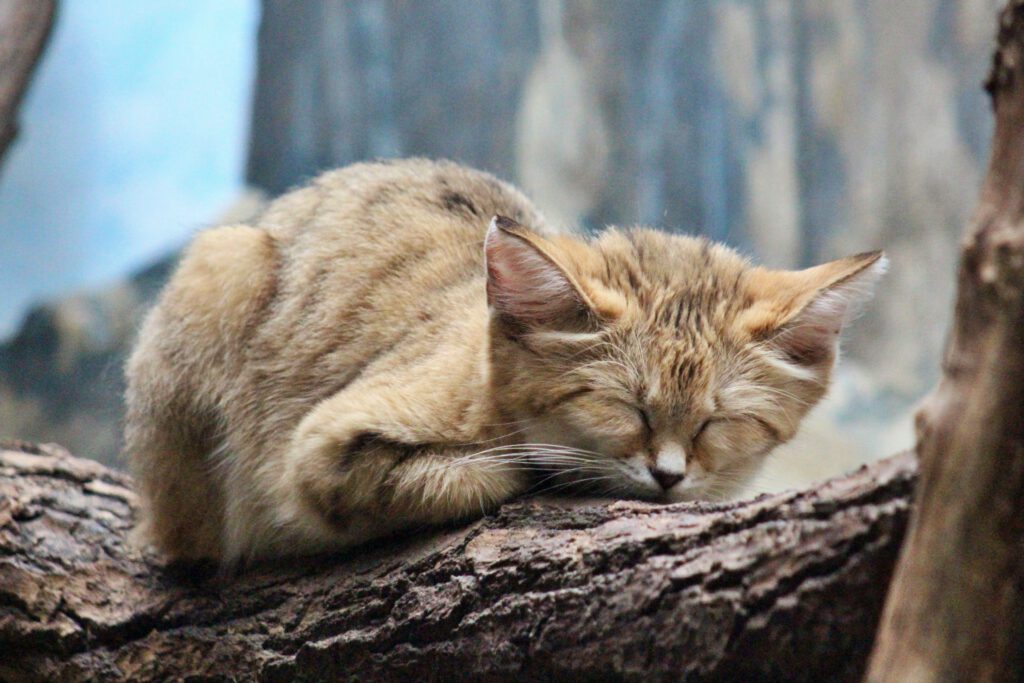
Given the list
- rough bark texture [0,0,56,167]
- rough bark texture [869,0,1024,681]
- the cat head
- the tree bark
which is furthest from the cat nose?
rough bark texture [0,0,56,167]

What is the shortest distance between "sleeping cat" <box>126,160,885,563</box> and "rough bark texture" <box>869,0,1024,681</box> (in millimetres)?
1046

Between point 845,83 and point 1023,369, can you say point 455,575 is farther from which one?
point 845,83

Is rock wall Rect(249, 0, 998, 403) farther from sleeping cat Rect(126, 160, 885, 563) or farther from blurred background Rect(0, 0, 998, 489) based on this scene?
sleeping cat Rect(126, 160, 885, 563)

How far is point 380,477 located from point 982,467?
1619mm

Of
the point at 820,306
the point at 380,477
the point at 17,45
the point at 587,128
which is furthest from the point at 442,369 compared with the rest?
the point at 587,128

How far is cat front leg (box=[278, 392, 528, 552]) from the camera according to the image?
8.60 ft

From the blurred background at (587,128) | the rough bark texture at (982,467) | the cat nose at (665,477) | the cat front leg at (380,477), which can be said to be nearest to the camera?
the rough bark texture at (982,467)

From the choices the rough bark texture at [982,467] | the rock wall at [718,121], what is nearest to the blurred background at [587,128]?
the rock wall at [718,121]

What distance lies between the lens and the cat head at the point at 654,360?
2.53 metres

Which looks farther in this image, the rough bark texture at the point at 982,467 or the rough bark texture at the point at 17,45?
the rough bark texture at the point at 17,45

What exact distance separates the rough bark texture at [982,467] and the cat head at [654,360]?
1.04 m

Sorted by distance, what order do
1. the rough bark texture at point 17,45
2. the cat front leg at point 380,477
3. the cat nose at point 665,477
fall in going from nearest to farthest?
1. the cat nose at point 665,477
2. the cat front leg at point 380,477
3. the rough bark texture at point 17,45

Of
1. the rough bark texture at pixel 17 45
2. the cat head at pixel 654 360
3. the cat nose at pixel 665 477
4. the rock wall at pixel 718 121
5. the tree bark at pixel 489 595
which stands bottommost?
the tree bark at pixel 489 595

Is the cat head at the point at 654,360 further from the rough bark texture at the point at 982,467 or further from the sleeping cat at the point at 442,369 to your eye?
the rough bark texture at the point at 982,467
